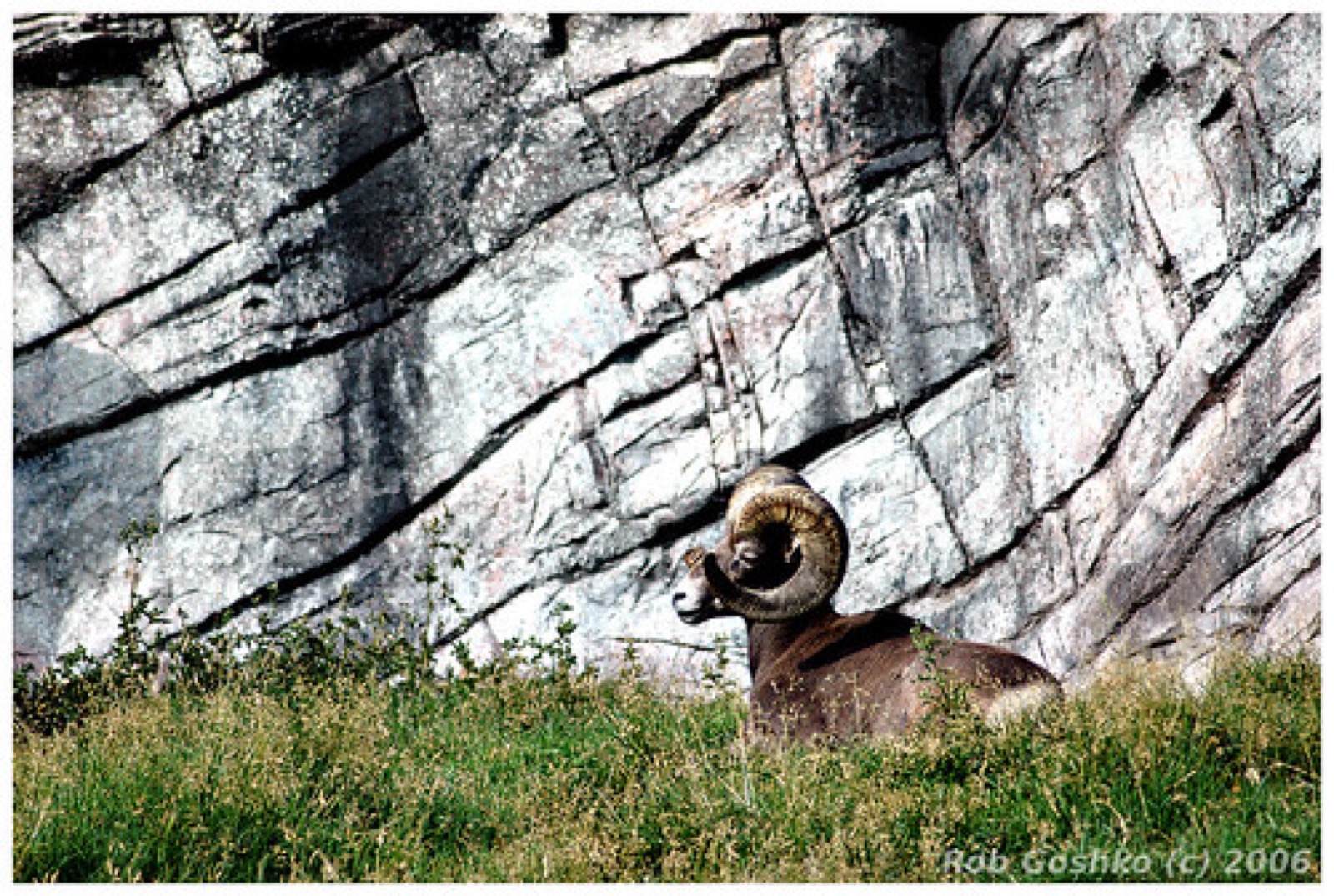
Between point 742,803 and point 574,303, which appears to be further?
point 574,303

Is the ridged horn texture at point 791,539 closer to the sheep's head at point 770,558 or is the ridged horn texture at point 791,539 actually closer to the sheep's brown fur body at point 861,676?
the sheep's head at point 770,558

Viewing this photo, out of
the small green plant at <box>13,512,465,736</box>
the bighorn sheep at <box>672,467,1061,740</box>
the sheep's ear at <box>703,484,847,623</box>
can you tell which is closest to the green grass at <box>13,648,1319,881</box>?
the bighorn sheep at <box>672,467,1061,740</box>

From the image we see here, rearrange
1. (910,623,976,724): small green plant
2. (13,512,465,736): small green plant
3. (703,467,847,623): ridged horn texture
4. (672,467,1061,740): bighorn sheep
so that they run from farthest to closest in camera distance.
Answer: (13,512,465,736): small green plant < (703,467,847,623): ridged horn texture < (672,467,1061,740): bighorn sheep < (910,623,976,724): small green plant

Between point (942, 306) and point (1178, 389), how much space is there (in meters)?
2.23

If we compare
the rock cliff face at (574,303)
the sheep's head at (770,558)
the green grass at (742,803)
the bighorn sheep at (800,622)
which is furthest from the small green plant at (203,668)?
the green grass at (742,803)

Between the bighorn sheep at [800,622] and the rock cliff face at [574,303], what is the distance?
2137 millimetres

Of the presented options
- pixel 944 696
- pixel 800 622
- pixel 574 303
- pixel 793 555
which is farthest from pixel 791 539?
pixel 574 303

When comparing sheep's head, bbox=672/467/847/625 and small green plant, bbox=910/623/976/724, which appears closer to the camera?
small green plant, bbox=910/623/976/724

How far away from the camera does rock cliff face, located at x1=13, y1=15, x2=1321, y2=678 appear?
11805 mm

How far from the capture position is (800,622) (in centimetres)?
991

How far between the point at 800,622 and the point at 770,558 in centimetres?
49

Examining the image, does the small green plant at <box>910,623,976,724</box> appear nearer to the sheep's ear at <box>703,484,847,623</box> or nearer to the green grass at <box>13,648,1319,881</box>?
the green grass at <box>13,648,1319,881</box>

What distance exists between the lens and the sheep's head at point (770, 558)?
9344 millimetres

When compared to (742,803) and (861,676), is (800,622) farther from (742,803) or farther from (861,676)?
(742,803)
